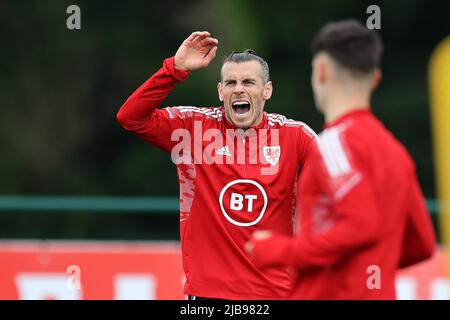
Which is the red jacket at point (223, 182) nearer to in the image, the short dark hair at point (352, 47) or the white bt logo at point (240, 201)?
the white bt logo at point (240, 201)

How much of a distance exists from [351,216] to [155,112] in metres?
A: 2.54

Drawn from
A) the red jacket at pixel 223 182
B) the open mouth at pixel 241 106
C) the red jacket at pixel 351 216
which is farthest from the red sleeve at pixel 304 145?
the red jacket at pixel 351 216

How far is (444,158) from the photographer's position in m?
8.11

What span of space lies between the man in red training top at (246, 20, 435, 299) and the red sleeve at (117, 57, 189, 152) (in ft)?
6.30

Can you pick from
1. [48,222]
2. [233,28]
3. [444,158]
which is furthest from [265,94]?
[233,28]

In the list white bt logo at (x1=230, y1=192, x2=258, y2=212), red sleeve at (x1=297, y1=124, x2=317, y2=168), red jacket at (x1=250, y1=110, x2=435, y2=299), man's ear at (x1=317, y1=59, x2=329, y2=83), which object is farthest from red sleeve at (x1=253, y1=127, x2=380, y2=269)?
red sleeve at (x1=297, y1=124, x2=317, y2=168)

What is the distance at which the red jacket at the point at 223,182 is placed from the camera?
6156 millimetres

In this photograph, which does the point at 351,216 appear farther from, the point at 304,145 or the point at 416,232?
the point at 304,145

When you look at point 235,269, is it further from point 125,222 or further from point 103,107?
point 103,107

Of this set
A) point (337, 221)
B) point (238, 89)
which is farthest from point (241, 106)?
point (337, 221)

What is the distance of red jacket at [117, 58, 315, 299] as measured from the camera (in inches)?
242

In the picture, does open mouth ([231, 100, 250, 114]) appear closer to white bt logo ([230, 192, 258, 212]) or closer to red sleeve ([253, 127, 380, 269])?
white bt logo ([230, 192, 258, 212])

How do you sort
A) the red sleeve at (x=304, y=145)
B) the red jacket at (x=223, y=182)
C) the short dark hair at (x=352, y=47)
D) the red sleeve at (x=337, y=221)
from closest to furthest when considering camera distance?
the red sleeve at (x=337, y=221)
the short dark hair at (x=352, y=47)
the red jacket at (x=223, y=182)
the red sleeve at (x=304, y=145)

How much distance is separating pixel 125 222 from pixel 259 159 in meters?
9.74
